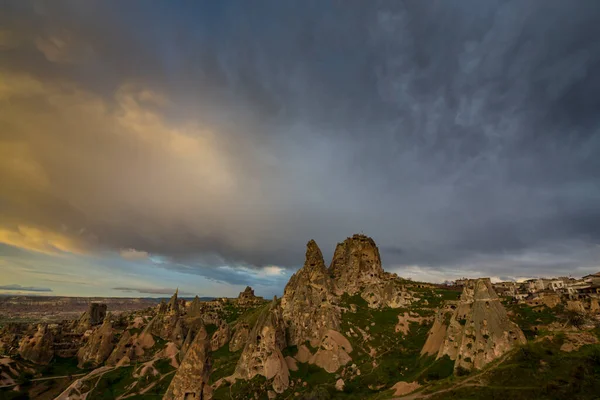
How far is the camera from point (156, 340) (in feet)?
429

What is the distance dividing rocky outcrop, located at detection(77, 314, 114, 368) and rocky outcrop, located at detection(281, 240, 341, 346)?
7860 cm

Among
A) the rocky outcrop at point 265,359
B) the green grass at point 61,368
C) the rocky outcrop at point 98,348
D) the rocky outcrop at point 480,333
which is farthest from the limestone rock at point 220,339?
the rocky outcrop at point 480,333

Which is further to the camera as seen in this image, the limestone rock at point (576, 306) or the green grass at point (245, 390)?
the limestone rock at point (576, 306)

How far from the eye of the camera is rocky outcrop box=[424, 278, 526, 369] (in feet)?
194

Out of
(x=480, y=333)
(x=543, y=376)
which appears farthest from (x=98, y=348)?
(x=543, y=376)

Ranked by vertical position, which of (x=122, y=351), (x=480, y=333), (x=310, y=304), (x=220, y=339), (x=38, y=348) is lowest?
(x=122, y=351)

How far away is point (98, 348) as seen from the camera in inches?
4909

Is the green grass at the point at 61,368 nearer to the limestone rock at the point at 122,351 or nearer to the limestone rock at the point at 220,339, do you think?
the limestone rock at the point at 122,351

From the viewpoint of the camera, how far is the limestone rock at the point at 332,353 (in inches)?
3501

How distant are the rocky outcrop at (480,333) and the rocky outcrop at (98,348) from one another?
130m

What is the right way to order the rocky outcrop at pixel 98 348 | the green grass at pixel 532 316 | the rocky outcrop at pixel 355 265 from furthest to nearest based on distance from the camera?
the rocky outcrop at pixel 355 265
the rocky outcrop at pixel 98 348
the green grass at pixel 532 316

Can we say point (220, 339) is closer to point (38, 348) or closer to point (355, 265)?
point (355, 265)

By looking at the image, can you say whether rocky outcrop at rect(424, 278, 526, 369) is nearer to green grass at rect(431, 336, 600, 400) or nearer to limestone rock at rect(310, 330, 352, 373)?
green grass at rect(431, 336, 600, 400)

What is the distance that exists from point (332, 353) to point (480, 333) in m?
44.7
